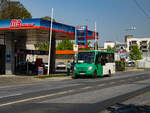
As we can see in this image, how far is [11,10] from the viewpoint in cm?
6425

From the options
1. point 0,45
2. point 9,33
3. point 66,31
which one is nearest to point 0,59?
point 0,45

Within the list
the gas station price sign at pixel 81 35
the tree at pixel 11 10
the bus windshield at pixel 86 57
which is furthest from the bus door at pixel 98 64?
the tree at pixel 11 10

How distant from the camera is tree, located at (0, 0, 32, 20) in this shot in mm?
62875

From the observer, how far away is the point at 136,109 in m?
8.73

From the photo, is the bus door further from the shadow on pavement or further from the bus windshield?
the shadow on pavement

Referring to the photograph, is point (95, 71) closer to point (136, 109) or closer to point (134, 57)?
point (136, 109)

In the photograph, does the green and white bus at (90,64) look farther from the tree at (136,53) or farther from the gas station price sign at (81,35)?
the tree at (136,53)

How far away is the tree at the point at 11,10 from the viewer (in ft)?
206

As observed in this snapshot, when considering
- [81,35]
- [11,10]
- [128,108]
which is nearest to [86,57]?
[81,35]

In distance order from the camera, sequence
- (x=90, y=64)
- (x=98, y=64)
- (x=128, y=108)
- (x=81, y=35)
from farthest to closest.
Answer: (x=81, y=35) < (x=98, y=64) < (x=90, y=64) < (x=128, y=108)

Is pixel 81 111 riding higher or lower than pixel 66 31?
lower

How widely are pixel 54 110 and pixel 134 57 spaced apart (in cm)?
9796

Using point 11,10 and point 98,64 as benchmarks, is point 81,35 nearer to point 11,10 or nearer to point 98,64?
point 98,64

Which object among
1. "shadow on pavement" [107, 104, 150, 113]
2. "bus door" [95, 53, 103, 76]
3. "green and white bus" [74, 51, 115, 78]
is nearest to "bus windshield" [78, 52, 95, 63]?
"green and white bus" [74, 51, 115, 78]
